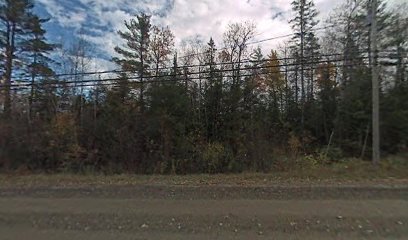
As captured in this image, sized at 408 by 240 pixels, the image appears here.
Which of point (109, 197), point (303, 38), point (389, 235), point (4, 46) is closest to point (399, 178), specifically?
point (389, 235)

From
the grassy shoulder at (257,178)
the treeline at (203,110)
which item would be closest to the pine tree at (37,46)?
the treeline at (203,110)

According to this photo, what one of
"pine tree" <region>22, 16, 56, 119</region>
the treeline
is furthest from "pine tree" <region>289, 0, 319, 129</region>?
"pine tree" <region>22, 16, 56, 119</region>

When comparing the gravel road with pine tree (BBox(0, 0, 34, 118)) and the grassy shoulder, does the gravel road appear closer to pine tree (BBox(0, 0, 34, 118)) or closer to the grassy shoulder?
the grassy shoulder

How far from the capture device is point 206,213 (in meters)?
7.68

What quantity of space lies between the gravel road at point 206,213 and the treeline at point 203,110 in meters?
7.20

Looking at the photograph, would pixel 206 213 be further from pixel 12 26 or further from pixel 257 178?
pixel 12 26

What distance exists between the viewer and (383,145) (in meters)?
24.6

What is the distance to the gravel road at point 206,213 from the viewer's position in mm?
6238

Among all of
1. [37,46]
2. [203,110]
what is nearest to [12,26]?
[37,46]

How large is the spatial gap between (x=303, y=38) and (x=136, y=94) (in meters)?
22.1

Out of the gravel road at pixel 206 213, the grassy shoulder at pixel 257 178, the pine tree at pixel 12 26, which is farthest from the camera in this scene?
the pine tree at pixel 12 26

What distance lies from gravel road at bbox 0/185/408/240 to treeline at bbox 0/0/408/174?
720 cm

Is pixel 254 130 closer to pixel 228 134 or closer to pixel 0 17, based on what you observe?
pixel 228 134

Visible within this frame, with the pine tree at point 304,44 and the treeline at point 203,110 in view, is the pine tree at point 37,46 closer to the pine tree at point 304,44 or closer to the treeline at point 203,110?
the treeline at point 203,110
